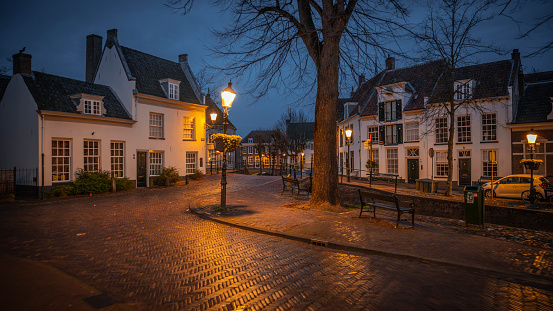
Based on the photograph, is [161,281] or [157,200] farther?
[157,200]

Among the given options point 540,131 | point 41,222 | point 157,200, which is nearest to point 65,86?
point 157,200

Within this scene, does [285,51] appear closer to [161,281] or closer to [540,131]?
[161,281]

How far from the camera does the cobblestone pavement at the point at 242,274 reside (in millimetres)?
4086

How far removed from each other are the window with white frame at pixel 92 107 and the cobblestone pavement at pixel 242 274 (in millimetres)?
11812

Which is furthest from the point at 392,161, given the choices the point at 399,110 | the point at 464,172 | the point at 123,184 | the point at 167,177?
the point at 123,184

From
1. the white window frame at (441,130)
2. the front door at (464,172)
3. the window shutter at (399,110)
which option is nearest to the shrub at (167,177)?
the window shutter at (399,110)

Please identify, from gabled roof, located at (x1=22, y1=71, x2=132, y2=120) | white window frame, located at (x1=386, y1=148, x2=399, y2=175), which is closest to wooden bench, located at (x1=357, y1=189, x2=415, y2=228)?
gabled roof, located at (x1=22, y1=71, x2=132, y2=120)

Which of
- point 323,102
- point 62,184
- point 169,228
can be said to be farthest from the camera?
point 62,184

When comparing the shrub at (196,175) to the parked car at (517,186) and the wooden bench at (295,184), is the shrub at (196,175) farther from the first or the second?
the parked car at (517,186)

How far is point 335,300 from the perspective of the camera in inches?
162

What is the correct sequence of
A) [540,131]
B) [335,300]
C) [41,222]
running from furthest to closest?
1. [540,131]
2. [41,222]
3. [335,300]

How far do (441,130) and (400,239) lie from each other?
22.8 meters

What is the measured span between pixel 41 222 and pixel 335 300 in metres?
9.47

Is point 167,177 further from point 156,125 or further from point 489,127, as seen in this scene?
point 489,127
